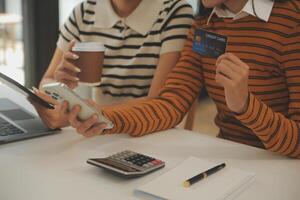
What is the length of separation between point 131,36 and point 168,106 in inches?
15.0

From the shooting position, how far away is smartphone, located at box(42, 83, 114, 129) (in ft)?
3.43

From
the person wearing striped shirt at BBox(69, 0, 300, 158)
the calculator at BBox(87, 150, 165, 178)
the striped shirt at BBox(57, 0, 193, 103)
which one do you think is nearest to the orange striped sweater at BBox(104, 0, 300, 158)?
the person wearing striped shirt at BBox(69, 0, 300, 158)

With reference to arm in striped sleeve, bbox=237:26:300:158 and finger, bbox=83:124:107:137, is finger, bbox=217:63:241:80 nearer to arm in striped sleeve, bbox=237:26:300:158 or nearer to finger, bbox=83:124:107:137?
arm in striped sleeve, bbox=237:26:300:158

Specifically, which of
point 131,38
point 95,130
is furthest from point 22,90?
point 131,38

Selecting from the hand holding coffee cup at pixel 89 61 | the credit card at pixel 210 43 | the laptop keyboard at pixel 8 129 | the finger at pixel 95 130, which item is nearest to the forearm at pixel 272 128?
the credit card at pixel 210 43

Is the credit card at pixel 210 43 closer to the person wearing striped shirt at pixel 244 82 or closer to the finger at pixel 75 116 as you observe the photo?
the person wearing striped shirt at pixel 244 82

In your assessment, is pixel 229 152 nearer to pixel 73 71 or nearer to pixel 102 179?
pixel 102 179

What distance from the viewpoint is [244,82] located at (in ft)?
3.43

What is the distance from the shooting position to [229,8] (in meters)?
1.41

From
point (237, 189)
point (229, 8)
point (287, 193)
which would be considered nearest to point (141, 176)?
point (237, 189)

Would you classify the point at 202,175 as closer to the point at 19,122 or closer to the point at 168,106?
A: the point at 168,106

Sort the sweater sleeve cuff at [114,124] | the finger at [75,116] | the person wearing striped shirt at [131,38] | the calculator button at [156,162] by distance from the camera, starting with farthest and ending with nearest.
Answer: the person wearing striped shirt at [131,38] < the sweater sleeve cuff at [114,124] < the finger at [75,116] < the calculator button at [156,162]

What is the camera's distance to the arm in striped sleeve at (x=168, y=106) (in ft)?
4.16

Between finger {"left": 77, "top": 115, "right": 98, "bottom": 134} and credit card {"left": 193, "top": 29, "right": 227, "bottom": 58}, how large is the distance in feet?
1.12
